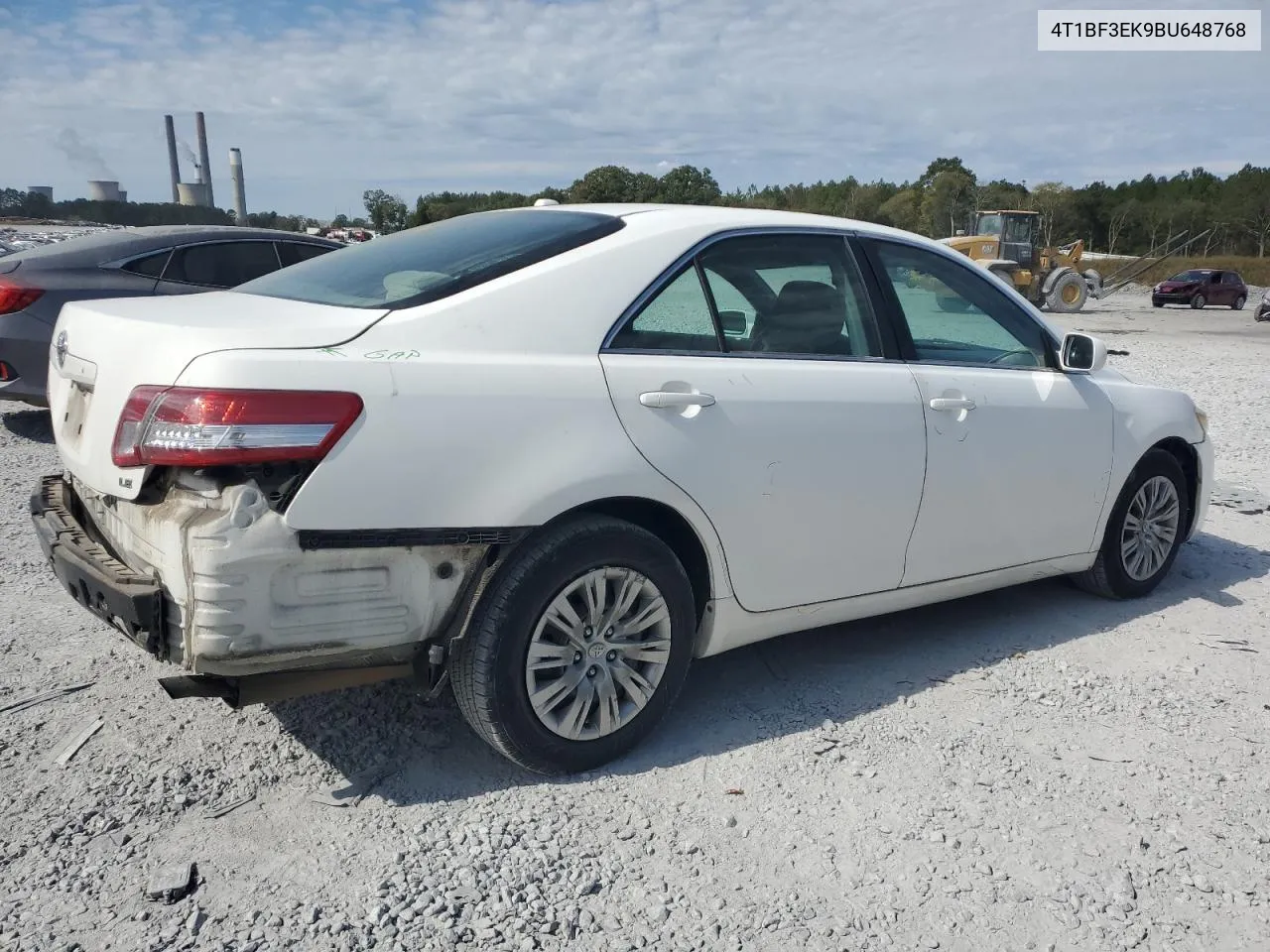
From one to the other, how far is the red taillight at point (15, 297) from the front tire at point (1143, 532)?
22.4 ft

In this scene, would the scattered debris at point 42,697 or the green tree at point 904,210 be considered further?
the green tree at point 904,210

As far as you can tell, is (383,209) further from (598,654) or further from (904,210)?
(598,654)

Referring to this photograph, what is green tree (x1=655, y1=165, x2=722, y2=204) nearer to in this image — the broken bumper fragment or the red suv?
the red suv

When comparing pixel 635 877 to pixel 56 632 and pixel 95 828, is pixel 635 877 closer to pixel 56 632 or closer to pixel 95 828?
pixel 95 828

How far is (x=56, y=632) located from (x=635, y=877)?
267cm

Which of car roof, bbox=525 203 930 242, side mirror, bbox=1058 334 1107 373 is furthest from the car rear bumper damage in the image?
side mirror, bbox=1058 334 1107 373

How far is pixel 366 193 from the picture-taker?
5575cm

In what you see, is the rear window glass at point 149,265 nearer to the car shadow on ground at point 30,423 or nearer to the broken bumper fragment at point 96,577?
the car shadow on ground at point 30,423

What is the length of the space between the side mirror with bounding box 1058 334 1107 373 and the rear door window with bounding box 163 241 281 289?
18.8 feet

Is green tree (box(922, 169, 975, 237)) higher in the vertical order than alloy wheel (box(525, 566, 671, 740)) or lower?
higher

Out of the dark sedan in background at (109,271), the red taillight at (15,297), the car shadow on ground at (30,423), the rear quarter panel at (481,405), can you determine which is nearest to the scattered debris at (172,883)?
the rear quarter panel at (481,405)

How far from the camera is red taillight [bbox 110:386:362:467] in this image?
8.26 ft

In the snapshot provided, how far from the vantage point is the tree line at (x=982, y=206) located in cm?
5319

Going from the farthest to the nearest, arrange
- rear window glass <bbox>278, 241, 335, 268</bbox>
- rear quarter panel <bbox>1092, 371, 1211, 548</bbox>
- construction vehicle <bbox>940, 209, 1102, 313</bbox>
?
1. construction vehicle <bbox>940, 209, 1102, 313</bbox>
2. rear window glass <bbox>278, 241, 335, 268</bbox>
3. rear quarter panel <bbox>1092, 371, 1211, 548</bbox>
